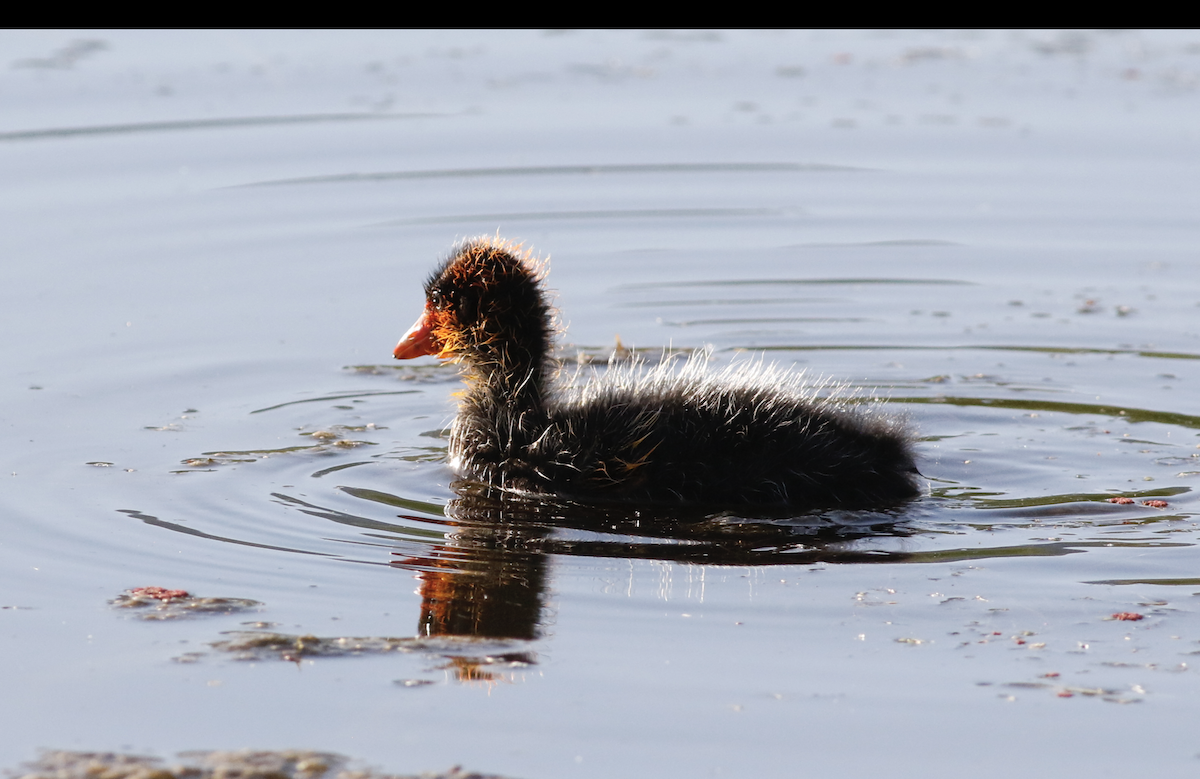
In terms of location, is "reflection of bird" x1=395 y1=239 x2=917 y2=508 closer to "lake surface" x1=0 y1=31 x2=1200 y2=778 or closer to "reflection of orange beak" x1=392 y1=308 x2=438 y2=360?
"reflection of orange beak" x1=392 y1=308 x2=438 y2=360

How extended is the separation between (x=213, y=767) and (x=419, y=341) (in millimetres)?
3509

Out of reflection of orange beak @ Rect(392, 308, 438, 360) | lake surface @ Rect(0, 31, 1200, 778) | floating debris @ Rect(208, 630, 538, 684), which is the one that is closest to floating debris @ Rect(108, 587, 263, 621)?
lake surface @ Rect(0, 31, 1200, 778)

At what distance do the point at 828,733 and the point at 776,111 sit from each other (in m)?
11.6

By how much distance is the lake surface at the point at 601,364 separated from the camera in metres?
4.87

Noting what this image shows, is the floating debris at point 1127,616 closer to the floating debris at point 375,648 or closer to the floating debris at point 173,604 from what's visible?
the floating debris at point 375,648

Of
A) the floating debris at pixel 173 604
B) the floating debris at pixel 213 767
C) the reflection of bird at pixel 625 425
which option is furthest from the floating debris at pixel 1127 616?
the floating debris at pixel 173 604

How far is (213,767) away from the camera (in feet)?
14.6

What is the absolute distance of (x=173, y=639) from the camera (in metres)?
5.38

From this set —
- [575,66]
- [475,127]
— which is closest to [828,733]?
[475,127]

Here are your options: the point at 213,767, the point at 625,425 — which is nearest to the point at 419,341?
the point at 625,425

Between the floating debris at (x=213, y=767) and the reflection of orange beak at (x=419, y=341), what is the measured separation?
11.1 ft

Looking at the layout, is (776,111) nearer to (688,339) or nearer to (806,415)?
(688,339)

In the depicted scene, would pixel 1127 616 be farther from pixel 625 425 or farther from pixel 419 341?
pixel 419 341

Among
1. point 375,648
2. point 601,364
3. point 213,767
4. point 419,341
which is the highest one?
point 601,364
